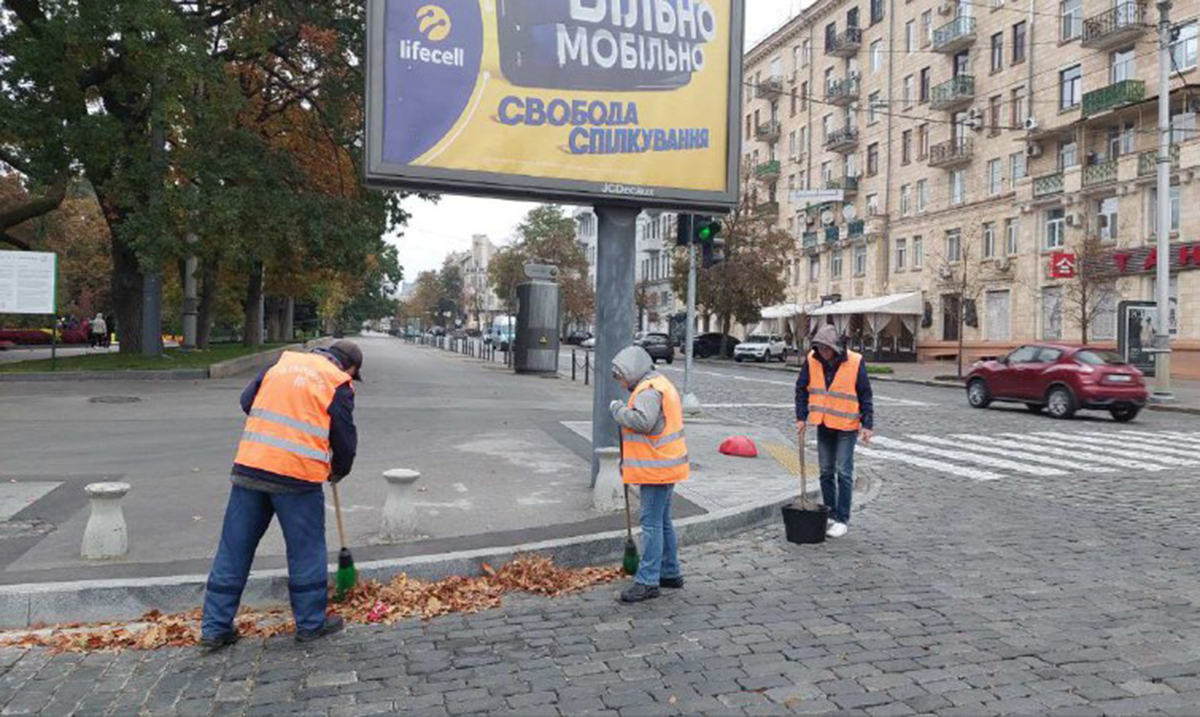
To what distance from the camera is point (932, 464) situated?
1153 centimetres

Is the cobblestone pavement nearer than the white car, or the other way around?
the cobblestone pavement

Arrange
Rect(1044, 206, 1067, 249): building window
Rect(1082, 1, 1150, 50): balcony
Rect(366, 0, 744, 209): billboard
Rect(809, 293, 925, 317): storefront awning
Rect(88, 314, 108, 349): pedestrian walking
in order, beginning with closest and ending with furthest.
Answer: Rect(366, 0, 744, 209): billboard → Rect(1082, 1, 1150, 50): balcony → Rect(1044, 206, 1067, 249): building window → Rect(88, 314, 108, 349): pedestrian walking → Rect(809, 293, 925, 317): storefront awning

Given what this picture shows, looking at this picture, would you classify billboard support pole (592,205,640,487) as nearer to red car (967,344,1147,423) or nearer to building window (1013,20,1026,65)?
red car (967,344,1147,423)

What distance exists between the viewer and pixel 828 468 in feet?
24.5

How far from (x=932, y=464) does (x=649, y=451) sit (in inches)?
286

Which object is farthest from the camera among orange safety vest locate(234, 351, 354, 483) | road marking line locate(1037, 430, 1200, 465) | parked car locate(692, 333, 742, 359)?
parked car locate(692, 333, 742, 359)

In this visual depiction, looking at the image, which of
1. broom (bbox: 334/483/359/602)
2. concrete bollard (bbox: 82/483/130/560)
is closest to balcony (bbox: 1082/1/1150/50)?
broom (bbox: 334/483/359/602)

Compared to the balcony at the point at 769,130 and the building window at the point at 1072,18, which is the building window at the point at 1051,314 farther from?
the balcony at the point at 769,130

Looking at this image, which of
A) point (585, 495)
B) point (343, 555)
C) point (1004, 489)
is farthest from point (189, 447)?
point (1004, 489)

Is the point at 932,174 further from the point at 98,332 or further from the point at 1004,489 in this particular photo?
the point at 98,332

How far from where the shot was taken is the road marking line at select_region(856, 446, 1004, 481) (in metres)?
10.6

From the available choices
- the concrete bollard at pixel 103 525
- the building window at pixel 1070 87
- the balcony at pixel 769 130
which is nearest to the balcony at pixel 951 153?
the building window at pixel 1070 87

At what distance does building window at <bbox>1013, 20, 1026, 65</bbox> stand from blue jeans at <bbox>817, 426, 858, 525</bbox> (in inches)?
1456

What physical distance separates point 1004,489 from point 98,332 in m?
40.5
